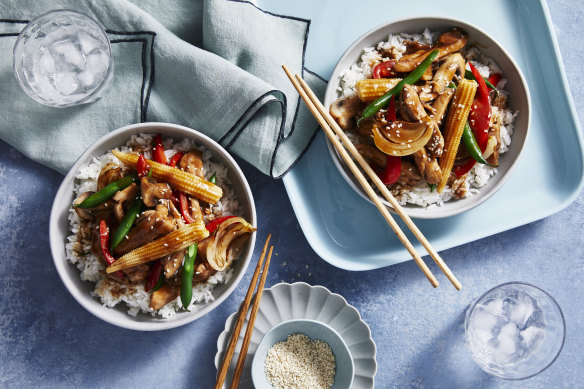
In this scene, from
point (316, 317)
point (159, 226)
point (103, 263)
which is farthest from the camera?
point (316, 317)

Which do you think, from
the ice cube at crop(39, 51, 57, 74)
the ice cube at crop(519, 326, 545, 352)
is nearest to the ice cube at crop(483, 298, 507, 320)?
the ice cube at crop(519, 326, 545, 352)

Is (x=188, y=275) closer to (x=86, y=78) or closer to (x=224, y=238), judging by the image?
(x=224, y=238)

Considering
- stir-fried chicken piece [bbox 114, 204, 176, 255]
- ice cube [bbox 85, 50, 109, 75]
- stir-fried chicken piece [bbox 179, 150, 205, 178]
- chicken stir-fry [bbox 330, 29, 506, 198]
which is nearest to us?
stir-fried chicken piece [bbox 114, 204, 176, 255]

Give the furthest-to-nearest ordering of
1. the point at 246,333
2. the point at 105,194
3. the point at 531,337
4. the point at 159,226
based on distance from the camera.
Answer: the point at 531,337 → the point at 246,333 → the point at 105,194 → the point at 159,226

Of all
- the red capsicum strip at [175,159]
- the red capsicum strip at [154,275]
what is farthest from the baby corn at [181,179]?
the red capsicum strip at [154,275]

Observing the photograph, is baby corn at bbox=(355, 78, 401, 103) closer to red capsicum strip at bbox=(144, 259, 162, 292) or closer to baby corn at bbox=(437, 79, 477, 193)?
baby corn at bbox=(437, 79, 477, 193)

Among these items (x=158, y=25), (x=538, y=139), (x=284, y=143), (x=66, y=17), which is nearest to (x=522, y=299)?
(x=538, y=139)

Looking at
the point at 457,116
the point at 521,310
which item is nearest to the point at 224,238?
the point at 457,116
